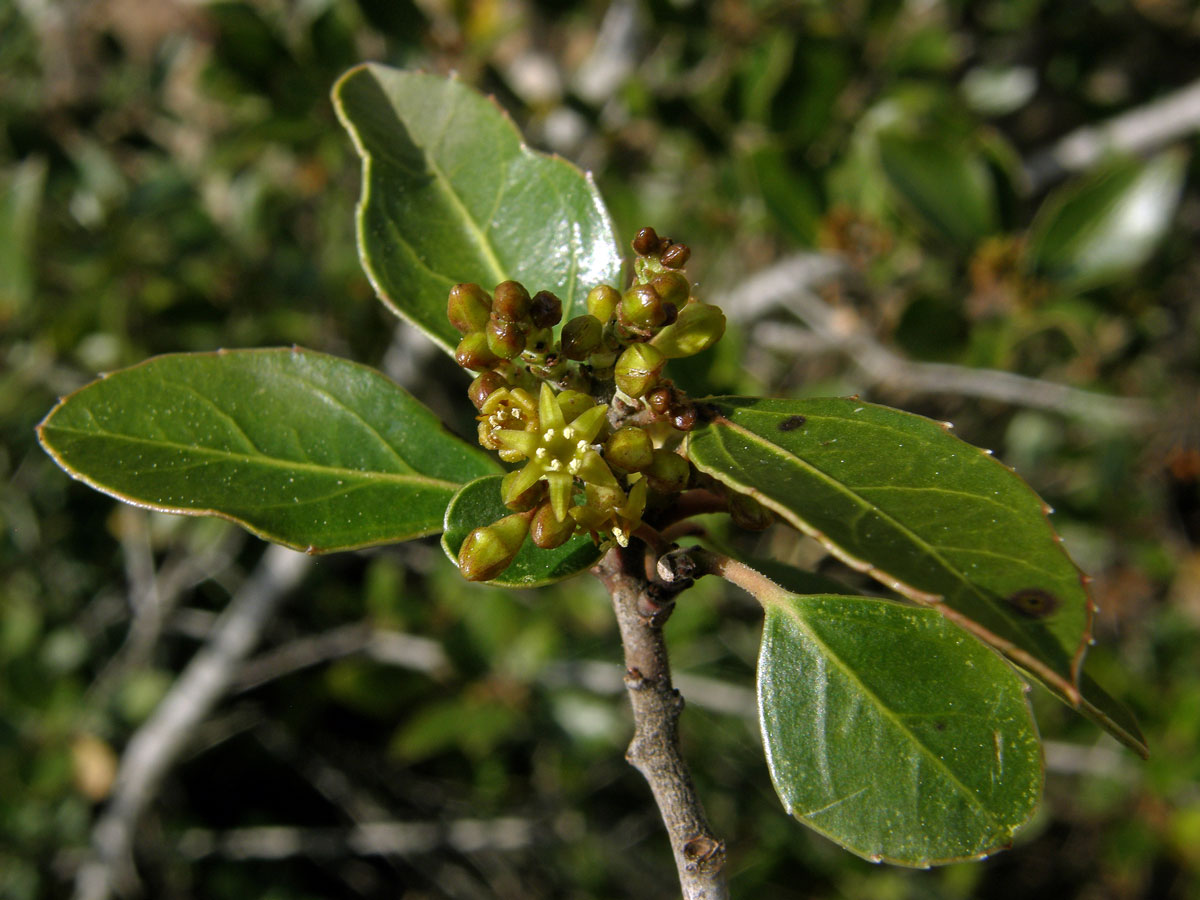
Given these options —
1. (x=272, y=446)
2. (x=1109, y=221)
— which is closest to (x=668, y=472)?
(x=272, y=446)

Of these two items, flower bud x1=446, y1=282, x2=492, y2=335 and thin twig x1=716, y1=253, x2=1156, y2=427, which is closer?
flower bud x1=446, y1=282, x2=492, y2=335

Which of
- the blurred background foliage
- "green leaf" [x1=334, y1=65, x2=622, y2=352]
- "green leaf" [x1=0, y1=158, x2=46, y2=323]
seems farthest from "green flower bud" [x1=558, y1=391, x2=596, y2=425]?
"green leaf" [x1=0, y1=158, x2=46, y2=323]

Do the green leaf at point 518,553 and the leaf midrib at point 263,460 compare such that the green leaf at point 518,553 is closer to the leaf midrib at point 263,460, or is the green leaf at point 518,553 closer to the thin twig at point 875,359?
the leaf midrib at point 263,460

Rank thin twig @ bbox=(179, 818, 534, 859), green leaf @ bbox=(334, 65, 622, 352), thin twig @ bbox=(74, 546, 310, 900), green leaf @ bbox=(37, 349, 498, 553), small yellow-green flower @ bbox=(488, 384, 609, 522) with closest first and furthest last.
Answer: small yellow-green flower @ bbox=(488, 384, 609, 522) < green leaf @ bbox=(37, 349, 498, 553) < green leaf @ bbox=(334, 65, 622, 352) < thin twig @ bbox=(74, 546, 310, 900) < thin twig @ bbox=(179, 818, 534, 859)

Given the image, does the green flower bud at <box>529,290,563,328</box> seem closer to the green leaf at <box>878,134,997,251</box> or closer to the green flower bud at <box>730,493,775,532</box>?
the green flower bud at <box>730,493,775,532</box>

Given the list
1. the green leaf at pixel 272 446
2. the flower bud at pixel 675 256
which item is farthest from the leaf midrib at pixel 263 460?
the flower bud at pixel 675 256

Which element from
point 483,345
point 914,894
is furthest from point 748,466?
point 914,894

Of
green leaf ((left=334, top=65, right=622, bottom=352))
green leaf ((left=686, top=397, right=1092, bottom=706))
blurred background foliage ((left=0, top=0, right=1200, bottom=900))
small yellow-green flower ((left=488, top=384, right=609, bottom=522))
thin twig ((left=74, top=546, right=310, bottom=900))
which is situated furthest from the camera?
thin twig ((left=74, top=546, right=310, bottom=900))
